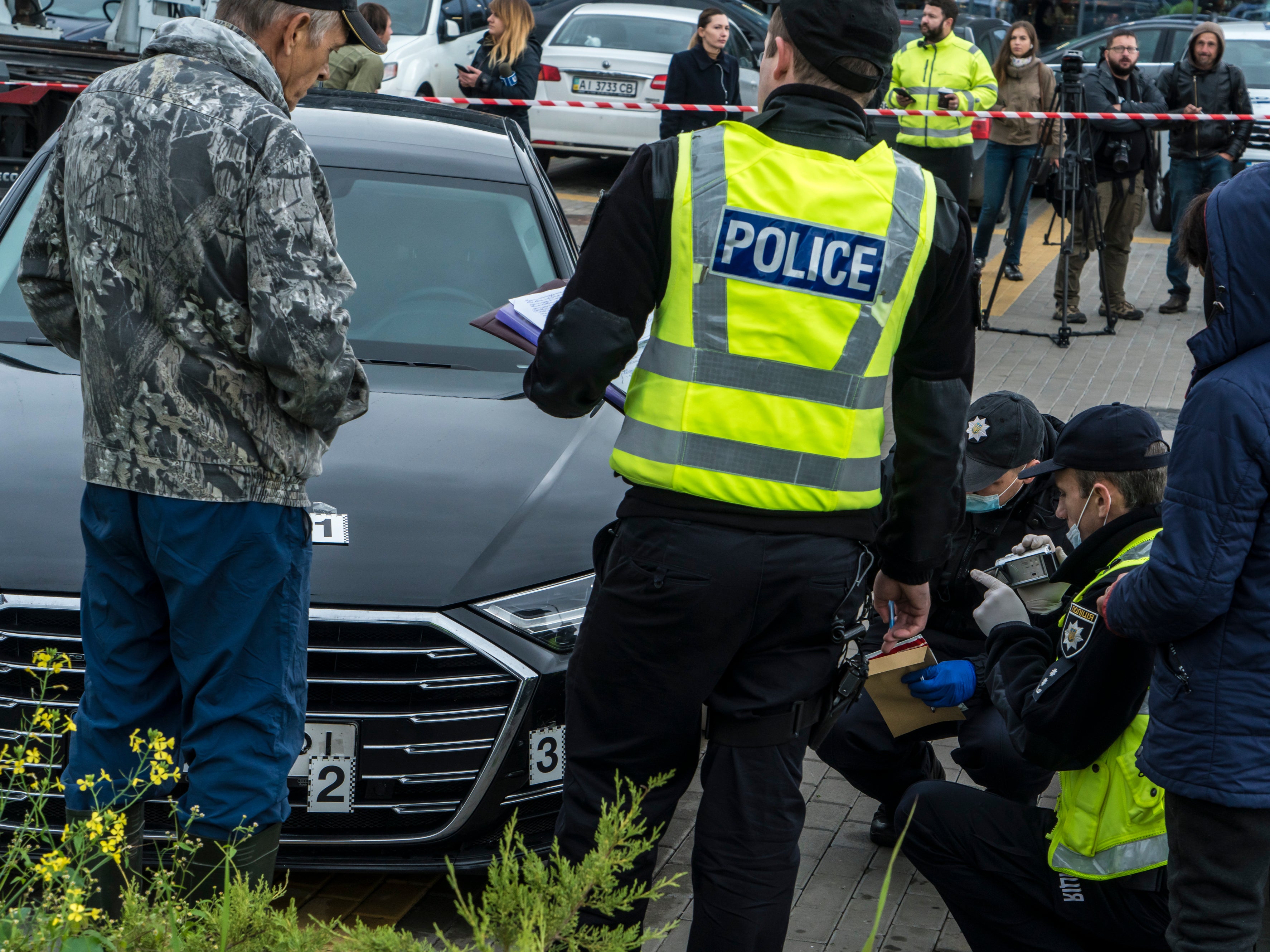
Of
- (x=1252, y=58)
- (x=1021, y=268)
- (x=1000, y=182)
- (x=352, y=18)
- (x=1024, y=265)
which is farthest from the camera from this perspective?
Result: (x=1252, y=58)

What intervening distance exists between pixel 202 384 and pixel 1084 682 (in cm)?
162

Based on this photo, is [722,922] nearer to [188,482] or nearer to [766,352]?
[766,352]

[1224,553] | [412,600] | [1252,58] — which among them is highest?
[1252,58]

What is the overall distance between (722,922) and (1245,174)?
1509 millimetres

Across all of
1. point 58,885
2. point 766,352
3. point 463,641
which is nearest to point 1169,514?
point 766,352

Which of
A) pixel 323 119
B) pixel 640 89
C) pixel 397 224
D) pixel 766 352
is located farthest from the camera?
pixel 640 89

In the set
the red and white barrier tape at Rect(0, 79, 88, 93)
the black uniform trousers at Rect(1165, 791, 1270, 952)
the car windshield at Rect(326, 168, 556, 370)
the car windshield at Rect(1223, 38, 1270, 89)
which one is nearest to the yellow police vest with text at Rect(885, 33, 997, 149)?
the car windshield at Rect(1223, 38, 1270, 89)

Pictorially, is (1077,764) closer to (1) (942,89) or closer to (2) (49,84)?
(1) (942,89)

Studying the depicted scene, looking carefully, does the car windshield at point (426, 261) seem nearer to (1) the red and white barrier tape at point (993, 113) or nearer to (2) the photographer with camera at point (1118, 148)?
(1) the red and white barrier tape at point (993, 113)

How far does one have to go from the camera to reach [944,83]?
31.4ft

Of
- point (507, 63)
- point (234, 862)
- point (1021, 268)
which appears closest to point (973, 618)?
point (234, 862)

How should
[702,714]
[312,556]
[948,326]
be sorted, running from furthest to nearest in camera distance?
[312,556], [702,714], [948,326]

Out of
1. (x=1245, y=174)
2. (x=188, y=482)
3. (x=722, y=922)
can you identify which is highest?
(x=1245, y=174)

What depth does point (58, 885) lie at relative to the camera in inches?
80.1
